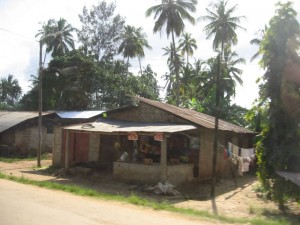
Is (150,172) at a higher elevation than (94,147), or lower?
lower

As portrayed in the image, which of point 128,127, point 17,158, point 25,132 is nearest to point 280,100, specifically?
point 128,127

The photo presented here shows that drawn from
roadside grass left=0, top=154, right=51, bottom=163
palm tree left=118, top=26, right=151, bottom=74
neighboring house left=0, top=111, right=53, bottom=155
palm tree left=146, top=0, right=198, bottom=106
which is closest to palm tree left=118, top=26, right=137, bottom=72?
palm tree left=118, top=26, right=151, bottom=74

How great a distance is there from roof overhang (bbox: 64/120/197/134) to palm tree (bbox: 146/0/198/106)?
17.6 metres

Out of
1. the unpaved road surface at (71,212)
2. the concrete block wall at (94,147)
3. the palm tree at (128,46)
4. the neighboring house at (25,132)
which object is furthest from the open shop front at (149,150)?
the palm tree at (128,46)

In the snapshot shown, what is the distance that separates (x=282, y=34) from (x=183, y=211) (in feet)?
20.7

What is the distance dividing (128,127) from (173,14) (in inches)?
787

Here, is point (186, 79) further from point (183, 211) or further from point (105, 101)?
point (183, 211)

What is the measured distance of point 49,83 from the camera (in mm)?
36562

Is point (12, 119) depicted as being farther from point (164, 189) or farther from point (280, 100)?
point (280, 100)

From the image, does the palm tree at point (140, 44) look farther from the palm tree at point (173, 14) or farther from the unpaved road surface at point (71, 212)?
the unpaved road surface at point (71, 212)

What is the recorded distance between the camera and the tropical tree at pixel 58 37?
45375 millimetres

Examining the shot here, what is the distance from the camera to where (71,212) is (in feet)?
29.3

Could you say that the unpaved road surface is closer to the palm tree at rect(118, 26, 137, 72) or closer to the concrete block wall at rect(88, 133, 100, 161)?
the concrete block wall at rect(88, 133, 100, 161)

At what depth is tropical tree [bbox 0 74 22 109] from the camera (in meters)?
70.7
